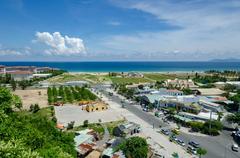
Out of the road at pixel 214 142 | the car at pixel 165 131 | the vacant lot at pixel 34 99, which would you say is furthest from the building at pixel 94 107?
the car at pixel 165 131

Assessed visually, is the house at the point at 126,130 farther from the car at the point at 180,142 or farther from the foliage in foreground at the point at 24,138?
the foliage in foreground at the point at 24,138

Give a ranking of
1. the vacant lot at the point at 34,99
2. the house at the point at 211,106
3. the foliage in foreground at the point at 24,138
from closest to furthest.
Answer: the foliage in foreground at the point at 24,138, the house at the point at 211,106, the vacant lot at the point at 34,99

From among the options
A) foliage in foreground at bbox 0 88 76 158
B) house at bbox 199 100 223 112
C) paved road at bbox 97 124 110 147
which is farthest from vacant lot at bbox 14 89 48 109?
foliage in foreground at bbox 0 88 76 158

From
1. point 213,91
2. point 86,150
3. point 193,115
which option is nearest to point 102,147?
point 86,150

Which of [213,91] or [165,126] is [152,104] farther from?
[213,91]

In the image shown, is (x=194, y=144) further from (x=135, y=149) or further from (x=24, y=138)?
(x=24, y=138)

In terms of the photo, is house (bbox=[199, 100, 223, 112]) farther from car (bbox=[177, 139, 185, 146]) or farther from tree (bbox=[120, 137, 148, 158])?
tree (bbox=[120, 137, 148, 158])
